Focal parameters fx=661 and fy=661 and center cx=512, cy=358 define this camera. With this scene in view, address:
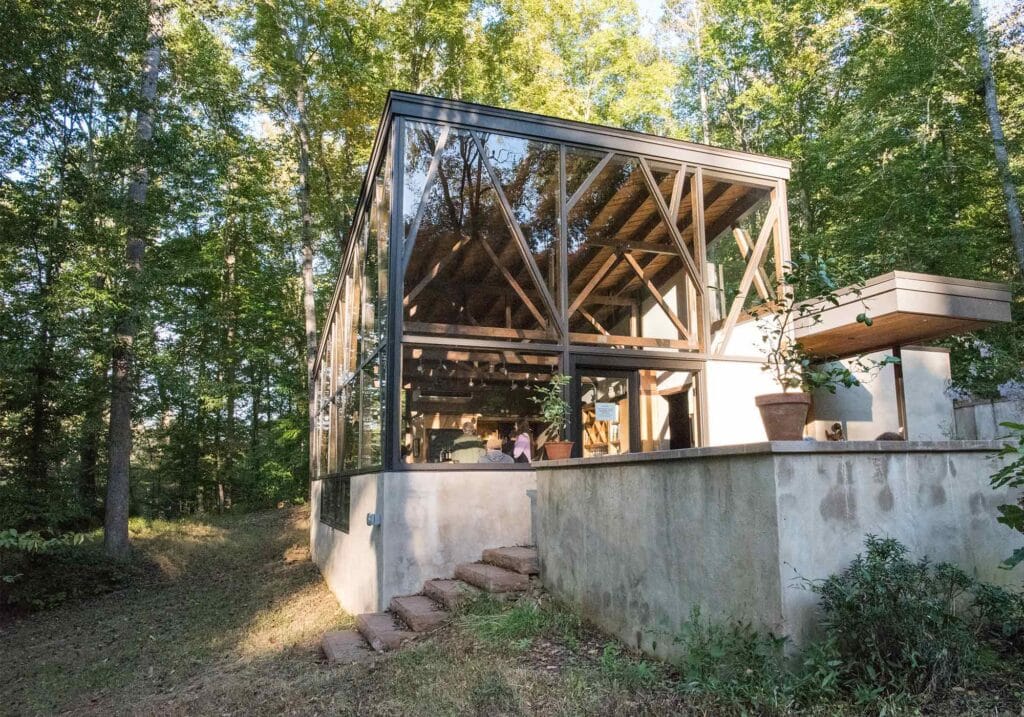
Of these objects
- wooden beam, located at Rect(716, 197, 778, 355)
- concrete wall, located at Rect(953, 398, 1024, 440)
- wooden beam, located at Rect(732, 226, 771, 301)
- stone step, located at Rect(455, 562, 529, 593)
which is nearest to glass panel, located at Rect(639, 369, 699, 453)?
wooden beam, located at Rect(716, 197, 778, 355)

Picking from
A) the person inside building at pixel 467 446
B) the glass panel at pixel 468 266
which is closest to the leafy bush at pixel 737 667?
the person inside building at pixel 467 446

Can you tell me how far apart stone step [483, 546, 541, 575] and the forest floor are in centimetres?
59

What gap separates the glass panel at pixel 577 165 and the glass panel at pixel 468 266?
61 cm

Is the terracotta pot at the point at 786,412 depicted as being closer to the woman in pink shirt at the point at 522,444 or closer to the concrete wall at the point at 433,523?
the concrete wall at the point at 433,523

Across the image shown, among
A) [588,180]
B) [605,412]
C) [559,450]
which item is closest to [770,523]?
[559,450]

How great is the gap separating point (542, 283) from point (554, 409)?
1.49 meters

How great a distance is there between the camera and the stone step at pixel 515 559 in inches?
218

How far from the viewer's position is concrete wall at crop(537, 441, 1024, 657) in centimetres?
301

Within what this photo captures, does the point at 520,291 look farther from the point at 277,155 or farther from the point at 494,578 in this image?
the point at 277,155

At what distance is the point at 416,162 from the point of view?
7113 mm

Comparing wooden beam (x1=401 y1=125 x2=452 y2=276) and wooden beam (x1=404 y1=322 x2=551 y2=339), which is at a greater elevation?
wooden beam (x1=401 y1=125 x2=452 y2=276)

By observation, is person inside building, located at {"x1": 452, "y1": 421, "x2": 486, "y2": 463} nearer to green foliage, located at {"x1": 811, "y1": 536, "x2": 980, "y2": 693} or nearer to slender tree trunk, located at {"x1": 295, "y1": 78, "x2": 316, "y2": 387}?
green foliage, located at {"x1": 811, "y1": 536, "x2": 980, "y2": 693}

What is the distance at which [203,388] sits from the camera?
1468 cm

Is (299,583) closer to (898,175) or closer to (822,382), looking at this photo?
(822,382)
